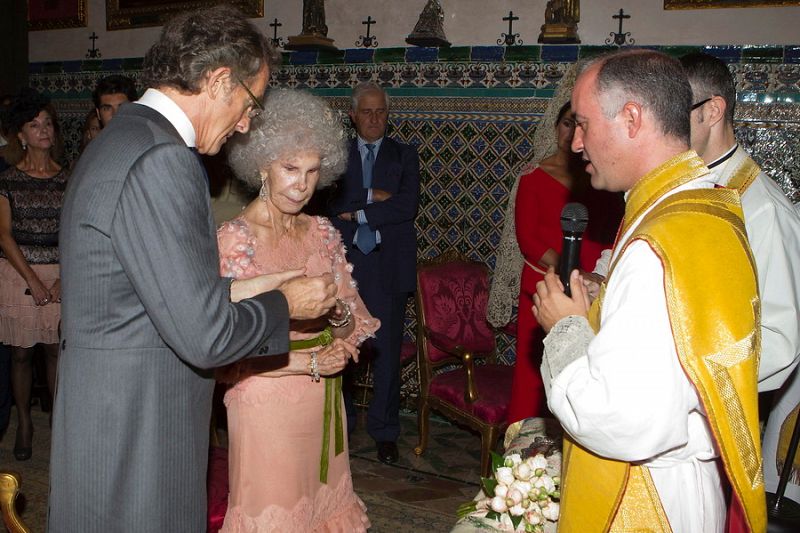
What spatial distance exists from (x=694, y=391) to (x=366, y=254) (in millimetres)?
Result: 3634

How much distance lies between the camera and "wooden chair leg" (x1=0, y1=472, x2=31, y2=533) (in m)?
1.72

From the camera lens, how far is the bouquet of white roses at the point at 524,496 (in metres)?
2.05

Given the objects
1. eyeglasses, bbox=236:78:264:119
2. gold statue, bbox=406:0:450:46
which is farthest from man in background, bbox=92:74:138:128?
eyeglasses, bbox=236:78:264:119

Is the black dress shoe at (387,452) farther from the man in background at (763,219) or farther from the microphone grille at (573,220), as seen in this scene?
the microphone grille at (573,220)

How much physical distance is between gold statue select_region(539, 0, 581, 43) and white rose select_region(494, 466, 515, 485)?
3860mm

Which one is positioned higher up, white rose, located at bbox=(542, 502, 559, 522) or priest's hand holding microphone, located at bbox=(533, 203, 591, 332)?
priest's hand holding microphone, located at bbox=(533, 203, 591, 332)

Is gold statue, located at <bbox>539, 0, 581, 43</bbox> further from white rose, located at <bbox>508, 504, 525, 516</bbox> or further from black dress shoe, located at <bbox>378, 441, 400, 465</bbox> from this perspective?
white rose, located at <bbox>508, 504, 525, 516</bbox>

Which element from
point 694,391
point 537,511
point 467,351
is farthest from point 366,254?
point 694,391

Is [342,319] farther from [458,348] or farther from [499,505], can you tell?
[458,348]

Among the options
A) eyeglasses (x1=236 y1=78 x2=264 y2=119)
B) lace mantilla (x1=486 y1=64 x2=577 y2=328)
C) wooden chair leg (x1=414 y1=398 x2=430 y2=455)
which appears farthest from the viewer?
wooden chair leg (x1=414 y1=398 x2=430 y2=455)

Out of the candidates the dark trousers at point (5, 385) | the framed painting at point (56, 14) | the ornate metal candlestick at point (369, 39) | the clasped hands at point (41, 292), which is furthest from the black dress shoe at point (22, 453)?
the framed painting at point (56, 14)

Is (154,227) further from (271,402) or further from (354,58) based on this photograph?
(354,58)

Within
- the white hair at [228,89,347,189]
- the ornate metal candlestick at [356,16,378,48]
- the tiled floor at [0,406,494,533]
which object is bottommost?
the tiled floor at [0,406,494,533]

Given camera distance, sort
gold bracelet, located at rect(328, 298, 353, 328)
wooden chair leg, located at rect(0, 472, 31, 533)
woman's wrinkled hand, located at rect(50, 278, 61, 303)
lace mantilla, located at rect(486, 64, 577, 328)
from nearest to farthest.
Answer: wooden chair leg, located at rect(0, 472, 31, 533)
gold bracelet, located at rect(328, 298, 353, 328)
woman's wrinkled hand, located at rect(50, 278, 61, 303)
lace mantilla, located at rect(486, 64, 577, 328)
